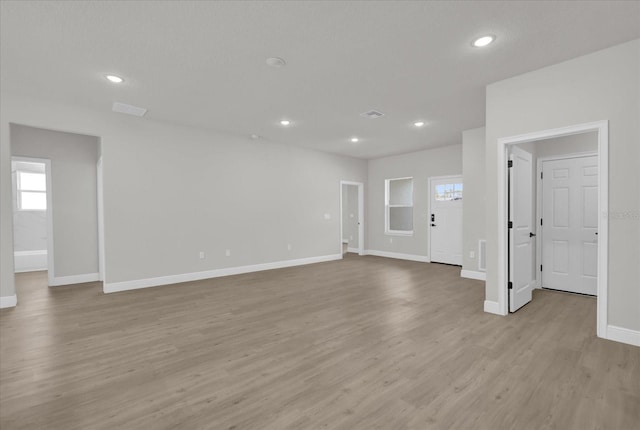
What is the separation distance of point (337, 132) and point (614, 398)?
5.09 metres

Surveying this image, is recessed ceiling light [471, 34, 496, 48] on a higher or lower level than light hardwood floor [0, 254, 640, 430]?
higher

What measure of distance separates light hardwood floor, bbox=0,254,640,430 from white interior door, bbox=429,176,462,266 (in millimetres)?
2628

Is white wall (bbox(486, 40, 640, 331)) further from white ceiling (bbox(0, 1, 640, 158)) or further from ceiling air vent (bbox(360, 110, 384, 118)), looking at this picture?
ceiling air vent (bbox(360, 110, 384, 118))

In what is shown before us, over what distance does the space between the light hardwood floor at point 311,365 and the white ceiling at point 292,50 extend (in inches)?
111

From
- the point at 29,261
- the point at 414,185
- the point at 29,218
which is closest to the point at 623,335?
the point at 414,185

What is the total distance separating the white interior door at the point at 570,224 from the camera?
4293mm

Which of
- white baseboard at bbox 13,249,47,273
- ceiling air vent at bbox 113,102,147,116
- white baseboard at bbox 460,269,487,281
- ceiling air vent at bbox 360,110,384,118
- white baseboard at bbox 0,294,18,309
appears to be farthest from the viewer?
white baseboard at bbox 13,249,47,273

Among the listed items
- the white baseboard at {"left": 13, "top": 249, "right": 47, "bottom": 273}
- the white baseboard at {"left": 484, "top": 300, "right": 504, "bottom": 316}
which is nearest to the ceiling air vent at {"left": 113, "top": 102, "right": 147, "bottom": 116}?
the white baseboard at {"left": 13, "top": 249, "right": 47, "bottom": 273}

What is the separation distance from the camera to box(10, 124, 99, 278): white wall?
17.0ft

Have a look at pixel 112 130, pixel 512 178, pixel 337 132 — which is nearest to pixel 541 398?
pixel 512 178

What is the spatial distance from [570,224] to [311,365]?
447cm

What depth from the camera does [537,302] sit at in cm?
410

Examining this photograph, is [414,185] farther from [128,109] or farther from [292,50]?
[128,109]

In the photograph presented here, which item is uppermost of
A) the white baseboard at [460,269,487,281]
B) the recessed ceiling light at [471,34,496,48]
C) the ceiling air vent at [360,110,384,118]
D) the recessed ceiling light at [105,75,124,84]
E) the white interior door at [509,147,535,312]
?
the recessed ceiling light at [105,75,124,84]
